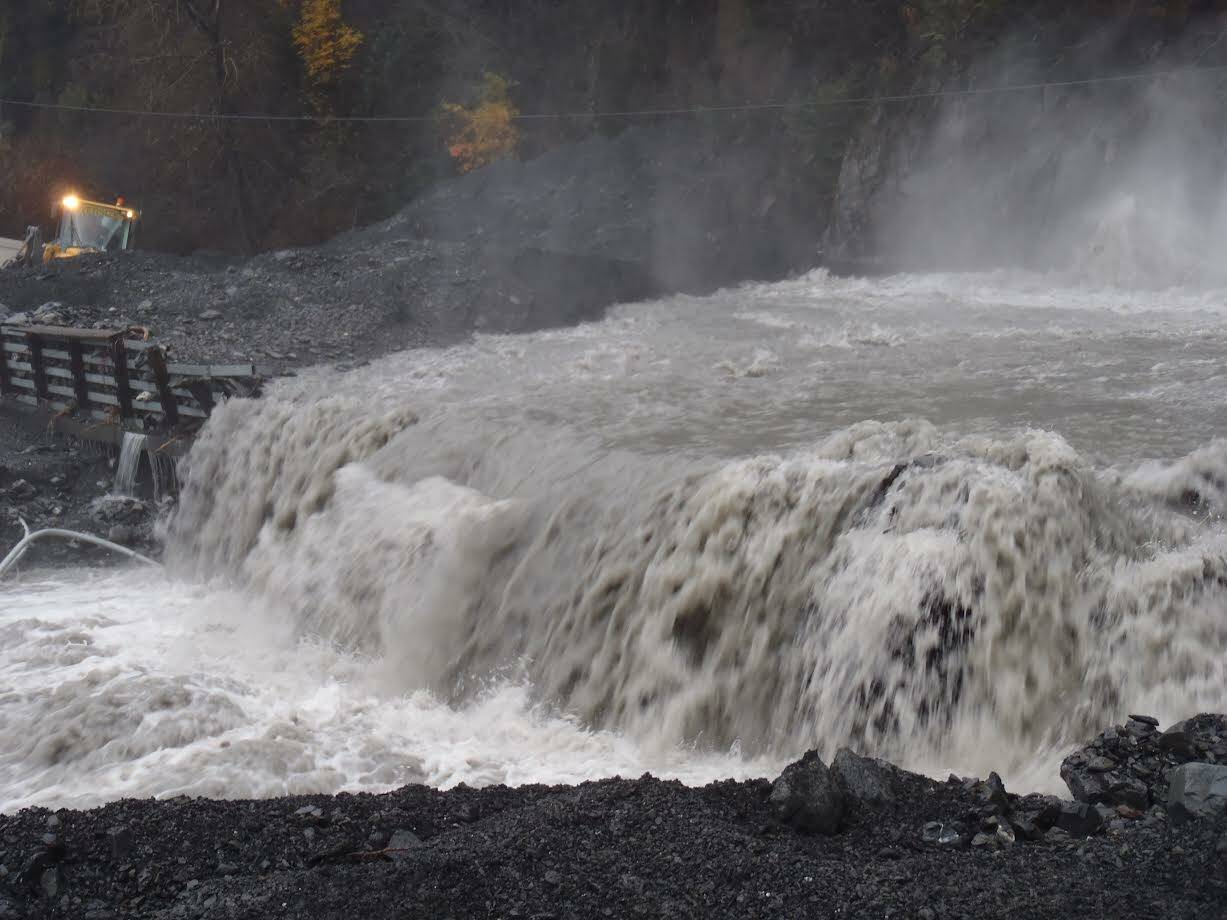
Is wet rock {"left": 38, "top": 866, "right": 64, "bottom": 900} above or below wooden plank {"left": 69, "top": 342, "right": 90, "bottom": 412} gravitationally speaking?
below

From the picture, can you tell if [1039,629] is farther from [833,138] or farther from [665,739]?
[833,138]

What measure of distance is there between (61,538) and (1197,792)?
12.7 m

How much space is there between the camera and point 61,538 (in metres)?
13.6

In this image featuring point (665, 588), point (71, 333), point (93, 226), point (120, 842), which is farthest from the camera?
point (93, 226)

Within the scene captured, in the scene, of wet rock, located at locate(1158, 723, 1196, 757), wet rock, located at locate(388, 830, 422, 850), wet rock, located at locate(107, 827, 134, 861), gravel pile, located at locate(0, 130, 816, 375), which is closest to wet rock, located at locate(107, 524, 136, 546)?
gravel pile, located at locate(0, 130, 816, 375)

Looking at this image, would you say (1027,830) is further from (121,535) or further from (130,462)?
(130,462)

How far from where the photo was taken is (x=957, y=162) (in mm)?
21828

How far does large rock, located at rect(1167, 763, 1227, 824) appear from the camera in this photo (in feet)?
15.2

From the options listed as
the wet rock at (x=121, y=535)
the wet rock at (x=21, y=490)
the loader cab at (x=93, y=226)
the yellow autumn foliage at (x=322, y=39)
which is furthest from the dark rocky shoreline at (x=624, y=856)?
the yellow autumn foliage at (x=322, y=39)

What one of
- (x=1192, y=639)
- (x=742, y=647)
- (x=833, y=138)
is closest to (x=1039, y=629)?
(x=1192, y=639)

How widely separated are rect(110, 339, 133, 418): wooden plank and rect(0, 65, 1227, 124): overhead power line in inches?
562

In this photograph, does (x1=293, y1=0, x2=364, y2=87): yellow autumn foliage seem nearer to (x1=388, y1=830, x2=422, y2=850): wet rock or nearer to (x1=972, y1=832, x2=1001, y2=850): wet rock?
(x1=388, y1=830, x2=422, y2=850): wet rock

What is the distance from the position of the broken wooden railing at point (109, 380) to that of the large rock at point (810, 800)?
414 inches

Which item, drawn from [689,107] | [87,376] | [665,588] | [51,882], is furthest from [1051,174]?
[51,882]
